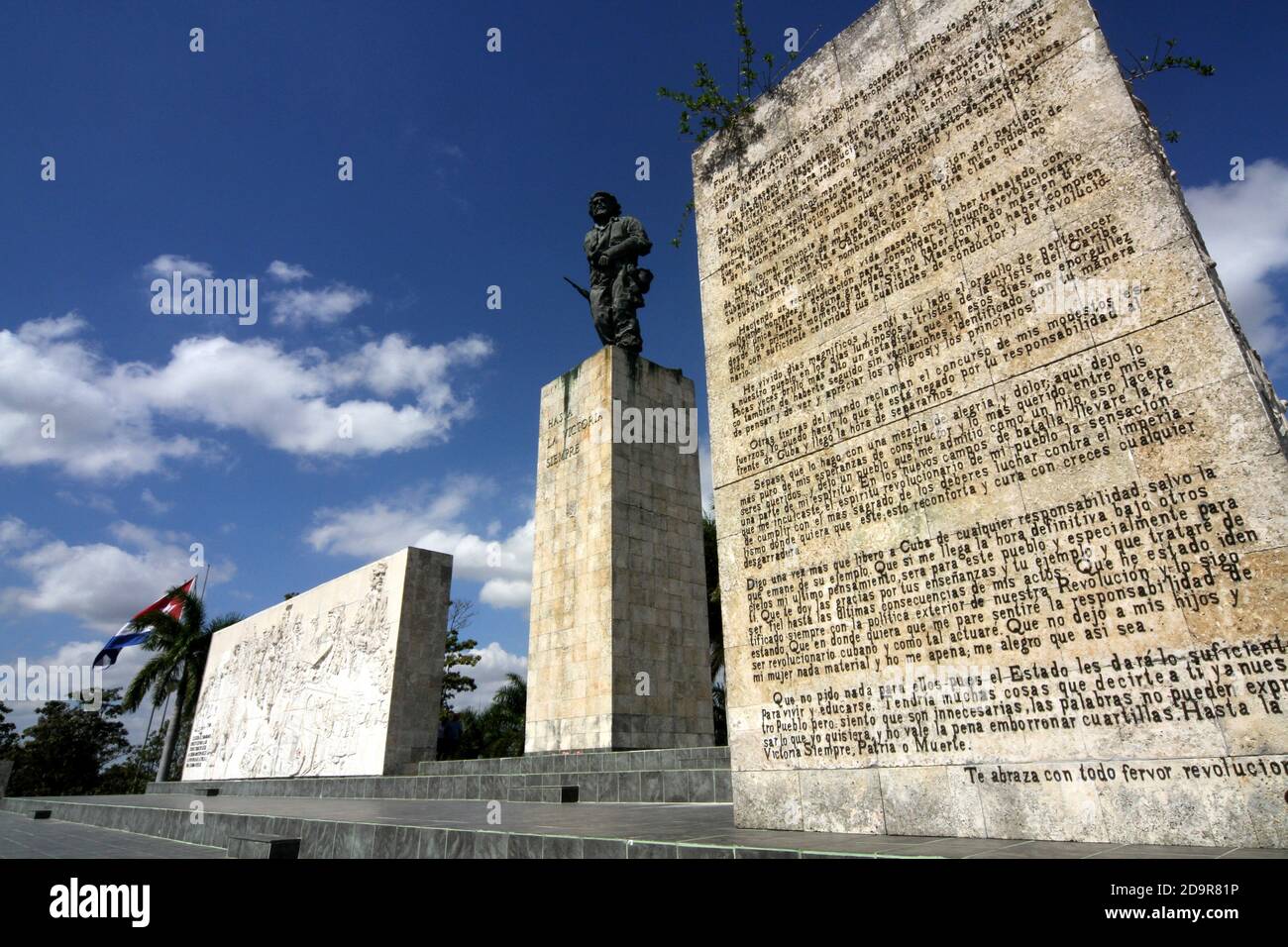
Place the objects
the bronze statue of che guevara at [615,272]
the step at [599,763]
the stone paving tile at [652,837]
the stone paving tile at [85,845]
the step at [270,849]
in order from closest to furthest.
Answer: the stone paving tile at [652,837] → the step at [270,849] → the stone paving tile at [85,845] → the step at [599,763] → the bronze statue of che guevara at [615,272]

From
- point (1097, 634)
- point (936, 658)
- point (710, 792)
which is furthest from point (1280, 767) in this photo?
point (710, 792)

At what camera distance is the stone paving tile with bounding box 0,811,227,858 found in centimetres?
727

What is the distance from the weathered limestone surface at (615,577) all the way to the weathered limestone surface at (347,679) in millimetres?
3129

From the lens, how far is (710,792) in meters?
7.75

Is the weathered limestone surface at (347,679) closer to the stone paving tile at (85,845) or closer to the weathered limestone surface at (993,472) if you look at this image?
the stone paving tile at (85,845)

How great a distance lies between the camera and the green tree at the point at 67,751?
121 feet

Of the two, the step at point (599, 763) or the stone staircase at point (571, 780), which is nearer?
the stone staircase at point (571, 780)

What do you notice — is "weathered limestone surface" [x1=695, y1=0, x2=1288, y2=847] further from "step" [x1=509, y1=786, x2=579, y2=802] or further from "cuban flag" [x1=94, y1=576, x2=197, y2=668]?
"cuban flag" [x1=94, y1=576, x2=197, y2=668]

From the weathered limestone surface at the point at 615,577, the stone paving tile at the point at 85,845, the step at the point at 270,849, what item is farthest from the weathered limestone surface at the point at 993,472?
the stone paving tile at the point at 85,845

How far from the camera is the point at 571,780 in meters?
9.41

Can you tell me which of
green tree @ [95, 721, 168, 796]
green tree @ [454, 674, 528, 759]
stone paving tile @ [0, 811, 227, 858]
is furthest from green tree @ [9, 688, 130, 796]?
stone paving tile @ [0, 811, 227, 858]

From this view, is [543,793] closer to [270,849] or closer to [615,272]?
[270,849]

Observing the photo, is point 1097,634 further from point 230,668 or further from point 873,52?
point 230,668

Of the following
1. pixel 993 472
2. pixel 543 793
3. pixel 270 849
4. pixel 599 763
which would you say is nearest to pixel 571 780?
pixel 543 793
